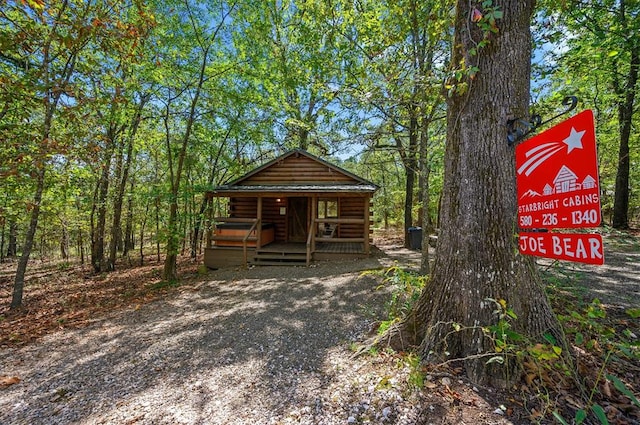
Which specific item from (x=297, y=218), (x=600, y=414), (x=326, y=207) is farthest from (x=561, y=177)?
(x=297, y=218)

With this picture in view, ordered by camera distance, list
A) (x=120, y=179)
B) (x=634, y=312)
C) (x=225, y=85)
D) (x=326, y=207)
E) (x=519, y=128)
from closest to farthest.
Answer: (x=634, y=312), (x=519, y=128), (x=225, y=85), (x=120, y=179), (x=326, y=207)

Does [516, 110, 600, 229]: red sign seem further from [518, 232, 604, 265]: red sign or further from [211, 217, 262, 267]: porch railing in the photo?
[211, 217, 262, 267]: porch railing

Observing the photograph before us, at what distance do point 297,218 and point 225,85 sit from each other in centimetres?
629

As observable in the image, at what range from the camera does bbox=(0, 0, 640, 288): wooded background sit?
372 centimetres

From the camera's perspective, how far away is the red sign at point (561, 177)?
149 centimetres

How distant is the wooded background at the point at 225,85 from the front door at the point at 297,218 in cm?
377

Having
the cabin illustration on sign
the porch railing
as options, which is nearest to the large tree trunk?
the cabin illustration on sign

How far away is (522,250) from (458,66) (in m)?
1.85

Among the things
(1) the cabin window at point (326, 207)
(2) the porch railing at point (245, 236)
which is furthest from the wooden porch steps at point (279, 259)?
(1) the cabin window at point (326, 207)

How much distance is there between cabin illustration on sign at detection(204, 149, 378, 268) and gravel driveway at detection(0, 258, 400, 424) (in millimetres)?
3521

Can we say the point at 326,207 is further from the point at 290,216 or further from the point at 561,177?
the point at 561,177

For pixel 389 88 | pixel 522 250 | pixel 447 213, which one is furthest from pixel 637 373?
pixel 389 88

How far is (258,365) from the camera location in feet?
9.82

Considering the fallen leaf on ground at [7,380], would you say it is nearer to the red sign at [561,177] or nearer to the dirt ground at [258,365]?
the dirt ground at [258,365]
